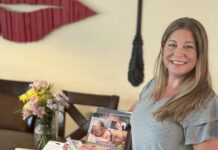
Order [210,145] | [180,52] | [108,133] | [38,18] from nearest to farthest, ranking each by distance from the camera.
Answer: [210,145], [180,52], [108,133], [38,18]

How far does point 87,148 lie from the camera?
1663 millimetres

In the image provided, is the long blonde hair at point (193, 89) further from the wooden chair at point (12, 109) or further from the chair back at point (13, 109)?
the chair back at point (13, 109)

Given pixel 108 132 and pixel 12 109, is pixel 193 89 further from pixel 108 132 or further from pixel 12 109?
pixel 12 109

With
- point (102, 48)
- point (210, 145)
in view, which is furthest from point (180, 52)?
point (102, 48)

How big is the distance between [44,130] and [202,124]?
3.45ft

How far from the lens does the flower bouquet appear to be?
73.3 inches

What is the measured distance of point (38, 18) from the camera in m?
2.52

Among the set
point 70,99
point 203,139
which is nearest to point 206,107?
point 203,139

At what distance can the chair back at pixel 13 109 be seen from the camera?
8.24ft

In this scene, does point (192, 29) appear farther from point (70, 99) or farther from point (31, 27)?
point (31, 27)

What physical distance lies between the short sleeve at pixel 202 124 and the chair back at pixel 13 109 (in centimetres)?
156

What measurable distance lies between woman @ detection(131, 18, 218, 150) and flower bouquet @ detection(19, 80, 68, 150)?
669 millimetres

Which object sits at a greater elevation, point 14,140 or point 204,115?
point 204,115

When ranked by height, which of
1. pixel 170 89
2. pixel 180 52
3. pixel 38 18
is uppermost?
pixel 38 18
